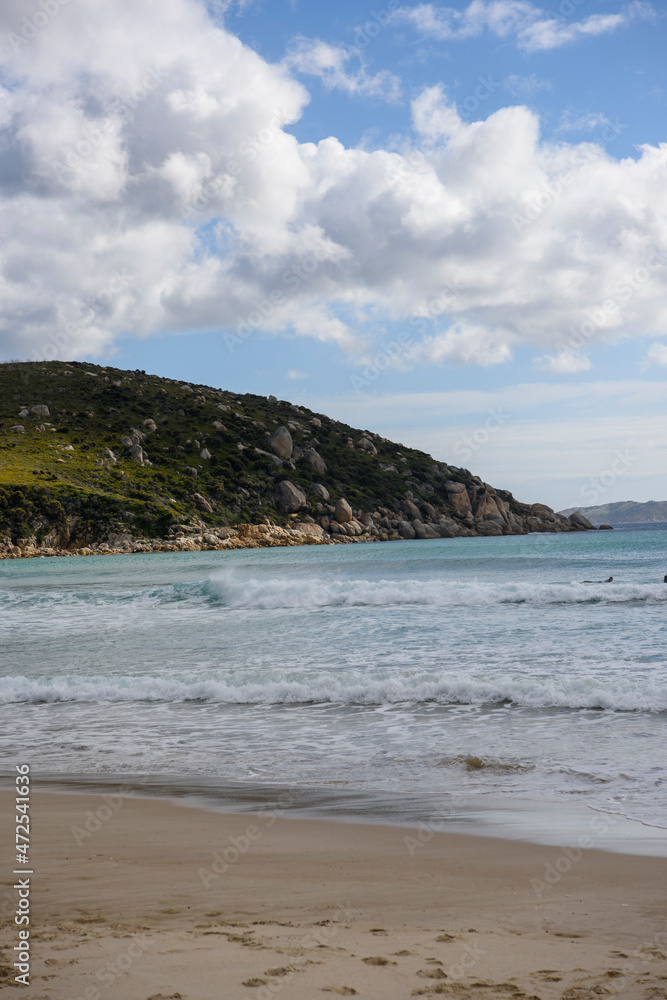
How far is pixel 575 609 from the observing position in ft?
63.6

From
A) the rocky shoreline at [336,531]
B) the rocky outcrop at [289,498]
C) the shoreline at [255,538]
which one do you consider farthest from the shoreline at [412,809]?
the rocky outcrop at [289,498]

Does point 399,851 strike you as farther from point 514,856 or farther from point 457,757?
point 457,757

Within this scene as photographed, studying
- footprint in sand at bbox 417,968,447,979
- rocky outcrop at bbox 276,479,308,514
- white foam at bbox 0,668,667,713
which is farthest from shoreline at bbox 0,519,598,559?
footprint in sand at bbox 417,968,447,979

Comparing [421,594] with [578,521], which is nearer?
[421,594]

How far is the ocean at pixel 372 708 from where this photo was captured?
640 centimetres

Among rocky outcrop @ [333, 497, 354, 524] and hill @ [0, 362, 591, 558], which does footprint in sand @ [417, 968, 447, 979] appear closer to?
hill @ [0, 362, 591, 558]

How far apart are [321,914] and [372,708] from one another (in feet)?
20.5

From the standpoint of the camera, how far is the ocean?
21.0ft

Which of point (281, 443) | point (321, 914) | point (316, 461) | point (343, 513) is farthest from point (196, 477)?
point (321, 914)

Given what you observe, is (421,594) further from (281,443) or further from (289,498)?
(281,443)

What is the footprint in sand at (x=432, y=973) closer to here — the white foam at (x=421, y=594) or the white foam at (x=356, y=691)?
the white foam at (x=356, y=691)

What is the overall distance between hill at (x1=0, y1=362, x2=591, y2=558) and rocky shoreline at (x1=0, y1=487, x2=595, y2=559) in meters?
0.18

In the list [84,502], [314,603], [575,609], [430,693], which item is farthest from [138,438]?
[430,693]

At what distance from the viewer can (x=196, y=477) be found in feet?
284
